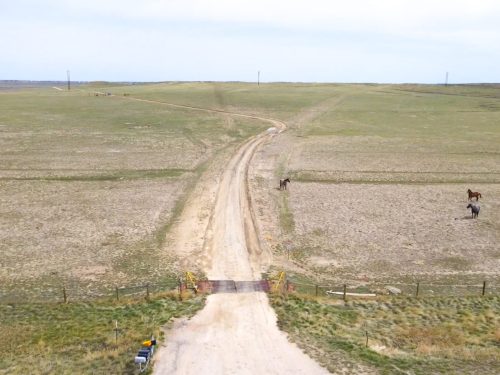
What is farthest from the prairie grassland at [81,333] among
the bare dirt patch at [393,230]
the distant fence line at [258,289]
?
the bare dirt patch at [393,230]

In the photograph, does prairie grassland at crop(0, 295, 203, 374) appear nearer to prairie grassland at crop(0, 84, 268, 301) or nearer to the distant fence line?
the distant fence line

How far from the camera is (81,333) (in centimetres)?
2216

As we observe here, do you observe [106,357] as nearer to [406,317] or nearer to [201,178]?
[406,317]

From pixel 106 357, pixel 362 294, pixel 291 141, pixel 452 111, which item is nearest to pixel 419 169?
pixel 291 141

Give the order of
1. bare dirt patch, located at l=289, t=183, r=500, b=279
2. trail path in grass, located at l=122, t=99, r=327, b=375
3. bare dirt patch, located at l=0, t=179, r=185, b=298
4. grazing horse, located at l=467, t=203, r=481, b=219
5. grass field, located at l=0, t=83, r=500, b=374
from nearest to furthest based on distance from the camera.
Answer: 1. trail path in grass, located at l=122, t=99, r=327, b=375
2. grass field, located at l=0, t=83, r=500, b=374
3. bare dirt patch, located at l=0, t=179, r=185, b=298
4. bare dirt patch, located at l=289, t=183, r=500, b=279
5. grazing horse, located at l=467, t=203, r=481, b=219

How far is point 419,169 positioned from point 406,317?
37317mm

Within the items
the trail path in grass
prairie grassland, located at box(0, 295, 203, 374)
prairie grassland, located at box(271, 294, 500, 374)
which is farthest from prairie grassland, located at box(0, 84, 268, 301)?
prairie grassland, located at box(271, 294, 500, 374)

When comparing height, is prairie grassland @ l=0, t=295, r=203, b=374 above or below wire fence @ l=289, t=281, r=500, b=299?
below

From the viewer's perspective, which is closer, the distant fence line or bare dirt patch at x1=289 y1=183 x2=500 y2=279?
the distant fence line

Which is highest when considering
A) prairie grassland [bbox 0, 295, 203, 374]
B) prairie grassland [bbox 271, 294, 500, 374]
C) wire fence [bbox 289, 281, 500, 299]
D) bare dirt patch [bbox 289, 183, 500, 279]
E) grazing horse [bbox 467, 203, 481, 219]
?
grazing horse [bbox 467, 203, 481, 219]

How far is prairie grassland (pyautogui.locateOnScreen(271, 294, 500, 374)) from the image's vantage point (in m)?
19.7

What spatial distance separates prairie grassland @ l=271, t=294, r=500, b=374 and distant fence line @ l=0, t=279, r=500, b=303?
94cm

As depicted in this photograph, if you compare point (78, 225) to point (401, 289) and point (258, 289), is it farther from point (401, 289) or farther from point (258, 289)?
Result: point (401, 289)

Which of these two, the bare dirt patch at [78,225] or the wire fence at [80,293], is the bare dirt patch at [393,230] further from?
the bare dirt patch at [78,225]
